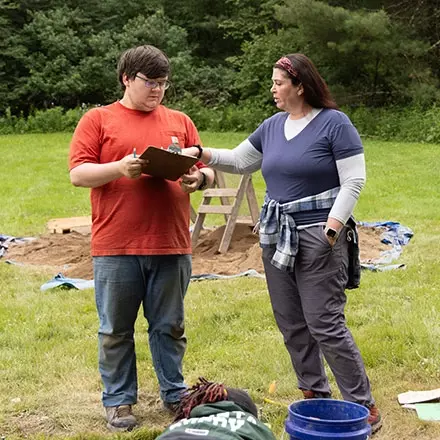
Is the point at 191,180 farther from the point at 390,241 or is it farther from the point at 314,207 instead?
the point at 390,241

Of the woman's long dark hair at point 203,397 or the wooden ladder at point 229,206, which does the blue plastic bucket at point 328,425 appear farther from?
the wooden ladder at point 229,206

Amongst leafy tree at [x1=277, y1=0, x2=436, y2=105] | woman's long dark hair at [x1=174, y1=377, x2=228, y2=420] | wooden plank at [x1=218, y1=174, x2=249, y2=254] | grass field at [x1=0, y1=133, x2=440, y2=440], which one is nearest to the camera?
woman's long dark hair at [x1=174, y1=377, x2=228, y2=420]

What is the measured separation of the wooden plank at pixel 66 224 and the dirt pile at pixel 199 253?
17 cm

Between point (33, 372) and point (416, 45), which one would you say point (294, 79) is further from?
point (416, 45)

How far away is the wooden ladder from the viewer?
28.4ft

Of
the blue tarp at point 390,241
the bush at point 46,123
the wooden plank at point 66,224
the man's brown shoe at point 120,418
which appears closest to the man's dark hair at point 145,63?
the man's brown shoe at point 120,418

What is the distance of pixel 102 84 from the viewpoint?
28297 mm

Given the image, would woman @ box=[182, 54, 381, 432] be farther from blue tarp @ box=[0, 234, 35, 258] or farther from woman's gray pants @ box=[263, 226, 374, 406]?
blue tarp @ box=[0, 234, 35, 258]

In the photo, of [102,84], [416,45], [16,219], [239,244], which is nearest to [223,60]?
[102,84]

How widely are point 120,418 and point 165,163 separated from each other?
1.35 metres

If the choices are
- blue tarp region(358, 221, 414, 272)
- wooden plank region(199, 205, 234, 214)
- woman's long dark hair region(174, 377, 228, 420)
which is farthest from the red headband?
wooden plank region(199, 205, 234, 214)

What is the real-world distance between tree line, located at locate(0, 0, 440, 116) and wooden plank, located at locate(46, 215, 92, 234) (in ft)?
41.8

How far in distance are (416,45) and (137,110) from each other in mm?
19188

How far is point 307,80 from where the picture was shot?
12.8 ft
